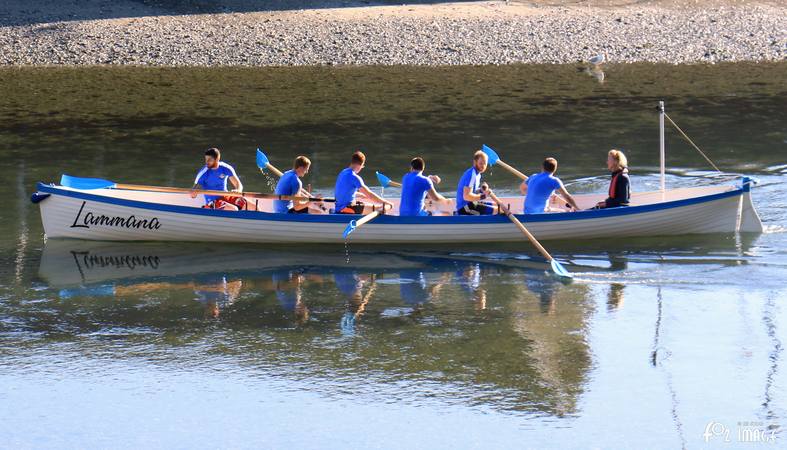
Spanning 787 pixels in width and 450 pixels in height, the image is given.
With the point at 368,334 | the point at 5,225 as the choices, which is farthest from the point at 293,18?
the point at 368,334

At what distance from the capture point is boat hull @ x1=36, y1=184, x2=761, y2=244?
58.2ft

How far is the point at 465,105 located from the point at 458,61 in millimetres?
5462

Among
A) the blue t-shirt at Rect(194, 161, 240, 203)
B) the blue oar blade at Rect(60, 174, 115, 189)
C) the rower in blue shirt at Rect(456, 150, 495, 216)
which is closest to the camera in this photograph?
the rower in blue shirt at Rect(456, 150, 495, 216)

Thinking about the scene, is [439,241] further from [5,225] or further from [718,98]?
[718,98]

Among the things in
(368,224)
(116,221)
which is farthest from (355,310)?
(116,221)

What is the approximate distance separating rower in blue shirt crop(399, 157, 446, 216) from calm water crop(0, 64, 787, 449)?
665 millimetres

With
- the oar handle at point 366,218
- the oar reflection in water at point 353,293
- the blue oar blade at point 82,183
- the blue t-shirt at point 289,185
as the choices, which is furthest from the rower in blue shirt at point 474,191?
the blue oar blade at point 82,183

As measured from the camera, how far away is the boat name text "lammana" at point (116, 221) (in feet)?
59.6

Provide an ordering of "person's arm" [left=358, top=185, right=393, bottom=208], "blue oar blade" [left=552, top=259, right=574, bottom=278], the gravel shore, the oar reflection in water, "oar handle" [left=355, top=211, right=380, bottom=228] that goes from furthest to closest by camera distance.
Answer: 1. the gravel shore
2. "person's arm" [left=358, top=185, right=393, bottom=208]
3. "oar handle" [left=355, top=211, right=380, bottom=228]
4. "blue oar blade" [left=552, top=259, right=574, bottom=278]
5. the oar reflection in water

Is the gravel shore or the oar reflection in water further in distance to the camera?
the gravel shore

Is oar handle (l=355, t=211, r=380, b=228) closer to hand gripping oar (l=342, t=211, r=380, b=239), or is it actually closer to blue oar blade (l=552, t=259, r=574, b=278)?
hand gripping oar (l=342, t=211, r=380, b=239)

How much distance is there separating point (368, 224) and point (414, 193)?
0.85 m

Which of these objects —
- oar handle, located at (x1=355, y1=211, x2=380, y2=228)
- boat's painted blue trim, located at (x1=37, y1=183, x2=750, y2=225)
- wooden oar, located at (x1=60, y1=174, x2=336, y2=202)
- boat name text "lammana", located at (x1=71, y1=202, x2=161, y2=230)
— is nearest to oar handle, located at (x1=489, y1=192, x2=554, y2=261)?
boat's painted blue trim, located at (x1=37, y1=183, x2=750, y2=225)

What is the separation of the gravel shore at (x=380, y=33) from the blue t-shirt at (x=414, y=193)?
17.5 meters
